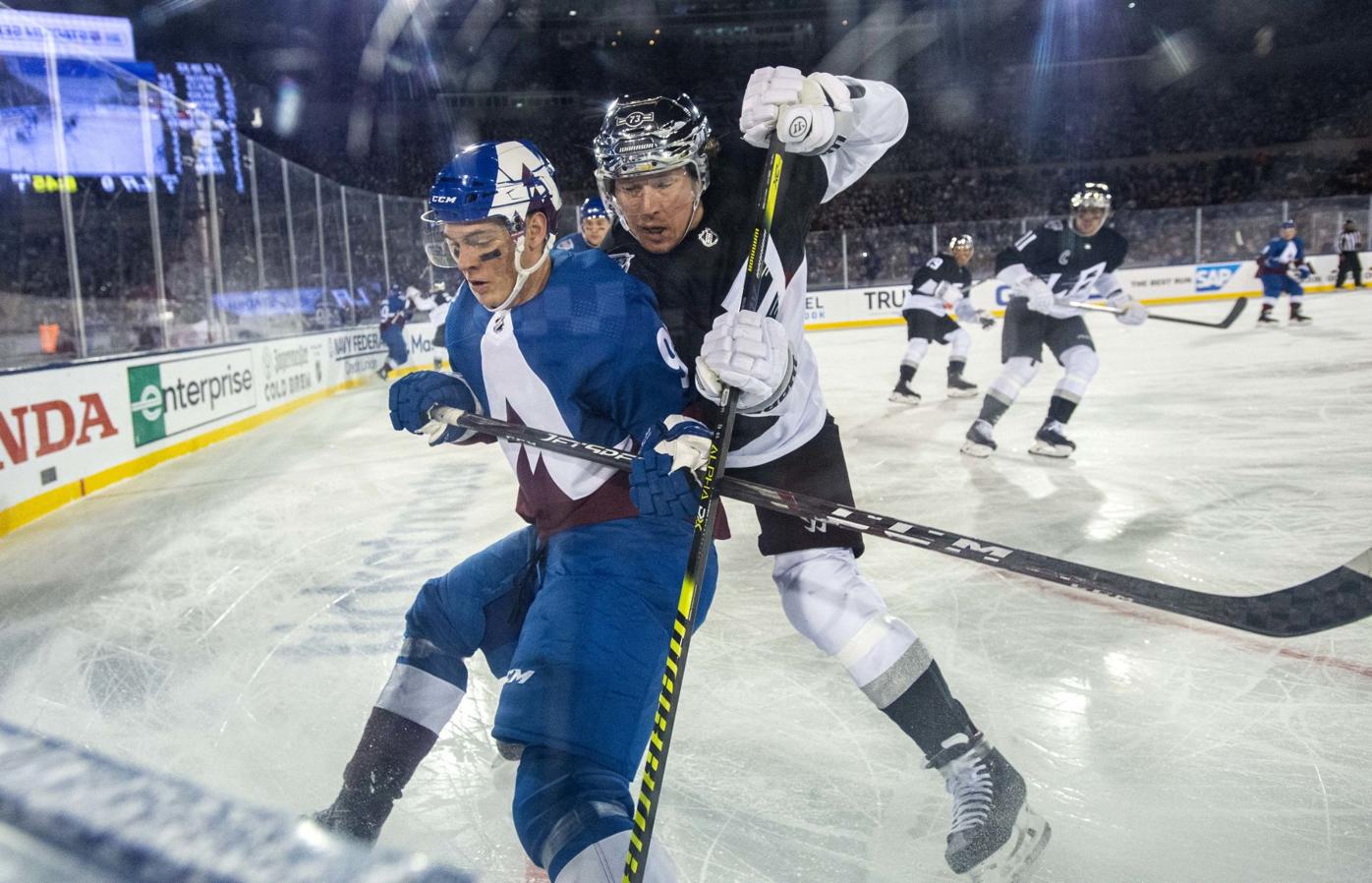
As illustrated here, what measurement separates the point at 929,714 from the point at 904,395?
192 inches

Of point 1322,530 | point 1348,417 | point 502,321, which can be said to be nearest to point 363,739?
point 502,321

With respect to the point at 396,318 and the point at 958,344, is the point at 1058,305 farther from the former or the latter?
the point at 396,318

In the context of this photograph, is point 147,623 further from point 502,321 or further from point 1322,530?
point 1322,530

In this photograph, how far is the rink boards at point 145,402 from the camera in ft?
13.2

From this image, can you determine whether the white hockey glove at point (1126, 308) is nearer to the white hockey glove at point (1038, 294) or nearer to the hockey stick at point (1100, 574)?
the white hockey glove at point (1038, 294)

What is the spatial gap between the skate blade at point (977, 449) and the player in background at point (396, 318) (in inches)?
108

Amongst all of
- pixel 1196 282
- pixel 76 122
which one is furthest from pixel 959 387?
pixel 1196 282

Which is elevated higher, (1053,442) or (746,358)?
(746,358)

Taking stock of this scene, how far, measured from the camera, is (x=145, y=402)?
511cm

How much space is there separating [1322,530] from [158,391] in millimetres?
5646

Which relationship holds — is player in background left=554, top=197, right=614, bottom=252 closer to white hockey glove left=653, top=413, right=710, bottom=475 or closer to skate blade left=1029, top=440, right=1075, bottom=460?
white hockey glove left=653, top=413, right=710, bottom=475

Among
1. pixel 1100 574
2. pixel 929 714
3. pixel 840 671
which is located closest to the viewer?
pixel 1100 574

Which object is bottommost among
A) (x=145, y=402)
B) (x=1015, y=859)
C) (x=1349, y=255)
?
(x=1015, y=859)

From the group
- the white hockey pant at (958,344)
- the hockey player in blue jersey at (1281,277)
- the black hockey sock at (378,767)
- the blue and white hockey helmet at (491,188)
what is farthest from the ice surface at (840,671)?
the hockey player in blue jersey at (1281,277)
